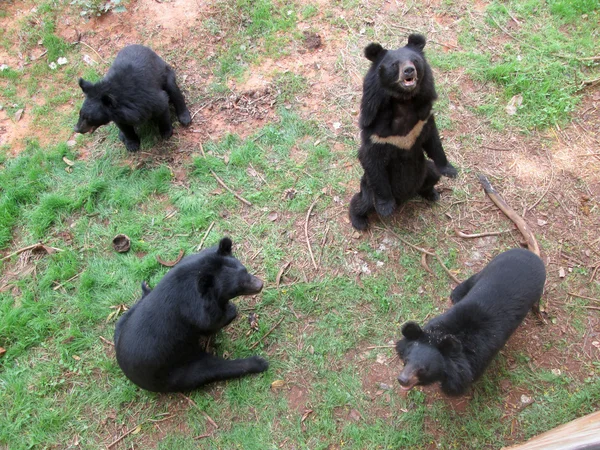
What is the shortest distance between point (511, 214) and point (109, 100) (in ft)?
15.9

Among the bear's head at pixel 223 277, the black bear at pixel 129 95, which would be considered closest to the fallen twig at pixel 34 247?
the black bear at pixel 129 95

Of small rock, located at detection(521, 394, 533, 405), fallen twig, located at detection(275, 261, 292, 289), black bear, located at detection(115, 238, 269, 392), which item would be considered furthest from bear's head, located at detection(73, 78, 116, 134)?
small rock, located at detection(521, 394, 533, 405)

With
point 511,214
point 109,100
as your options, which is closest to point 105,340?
point 109,100

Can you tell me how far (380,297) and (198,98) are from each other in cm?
383

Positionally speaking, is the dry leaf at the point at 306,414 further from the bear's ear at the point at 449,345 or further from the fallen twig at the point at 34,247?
the fallen twig at the point at 34,247

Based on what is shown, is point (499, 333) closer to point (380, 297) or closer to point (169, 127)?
point (380, 297)

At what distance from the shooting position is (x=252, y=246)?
4926mm

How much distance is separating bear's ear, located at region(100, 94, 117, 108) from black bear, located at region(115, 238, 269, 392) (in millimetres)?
2583

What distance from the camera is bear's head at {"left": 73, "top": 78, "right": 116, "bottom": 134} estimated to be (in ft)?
17.3

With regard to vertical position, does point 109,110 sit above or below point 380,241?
above

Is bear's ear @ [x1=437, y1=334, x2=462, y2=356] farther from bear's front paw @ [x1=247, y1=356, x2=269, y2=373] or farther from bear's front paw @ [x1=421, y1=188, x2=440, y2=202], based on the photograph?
bear's front paw @ [x1=421, y1=188, x2=440, y2=202]

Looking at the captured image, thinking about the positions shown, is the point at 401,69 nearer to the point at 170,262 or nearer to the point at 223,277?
the point at 223,277

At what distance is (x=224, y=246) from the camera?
12.4 feet

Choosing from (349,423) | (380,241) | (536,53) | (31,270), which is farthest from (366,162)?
(31,270)
